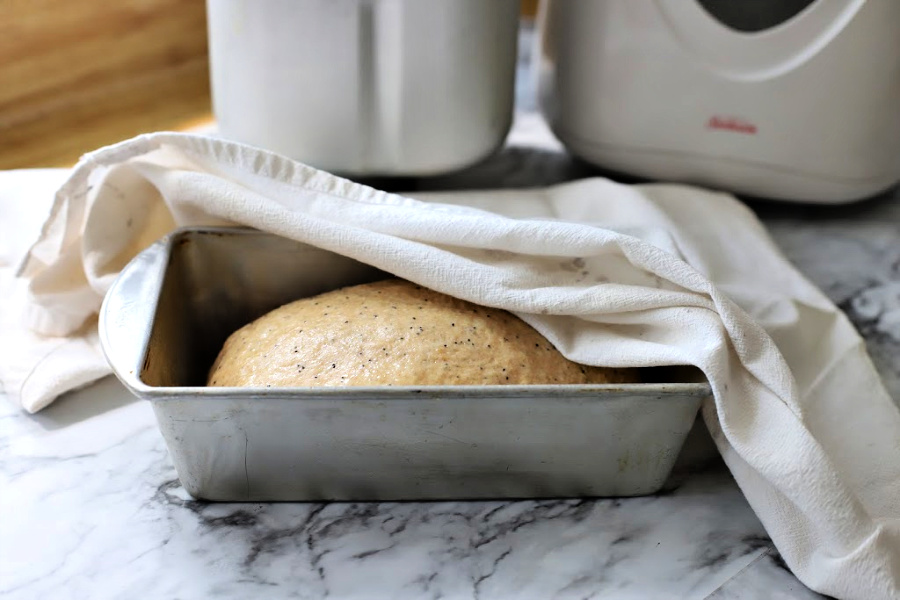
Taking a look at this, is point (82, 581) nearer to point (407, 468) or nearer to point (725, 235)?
point (407, 468)

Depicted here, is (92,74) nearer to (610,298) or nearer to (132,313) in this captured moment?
(132,313)

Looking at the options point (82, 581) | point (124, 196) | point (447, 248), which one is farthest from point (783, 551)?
point (124, 196)

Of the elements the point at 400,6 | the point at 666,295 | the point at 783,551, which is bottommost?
the point at 783,551

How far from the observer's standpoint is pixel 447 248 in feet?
1.98

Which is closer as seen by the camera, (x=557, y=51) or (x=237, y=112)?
(x=237, y=112)

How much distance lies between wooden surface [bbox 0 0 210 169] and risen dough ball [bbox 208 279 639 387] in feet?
1.47

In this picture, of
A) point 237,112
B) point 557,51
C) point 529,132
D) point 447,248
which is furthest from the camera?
point 529,132

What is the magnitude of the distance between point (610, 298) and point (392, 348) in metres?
0.14

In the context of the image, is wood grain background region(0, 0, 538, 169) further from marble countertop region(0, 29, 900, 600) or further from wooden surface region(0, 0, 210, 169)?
marble countertop region(0, 29, 900, 600)

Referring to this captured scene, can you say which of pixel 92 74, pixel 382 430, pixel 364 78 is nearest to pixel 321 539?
pixel 382 430

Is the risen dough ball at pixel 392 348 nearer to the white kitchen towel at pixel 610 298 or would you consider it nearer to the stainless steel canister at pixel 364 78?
the white kitchen towel at pixel 610 298

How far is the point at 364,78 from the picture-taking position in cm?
73

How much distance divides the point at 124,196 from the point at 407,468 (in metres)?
0.30

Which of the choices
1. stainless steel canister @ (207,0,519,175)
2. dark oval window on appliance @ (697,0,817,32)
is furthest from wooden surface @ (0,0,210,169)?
dark oval window on appliance @ (697,0,817,32)
